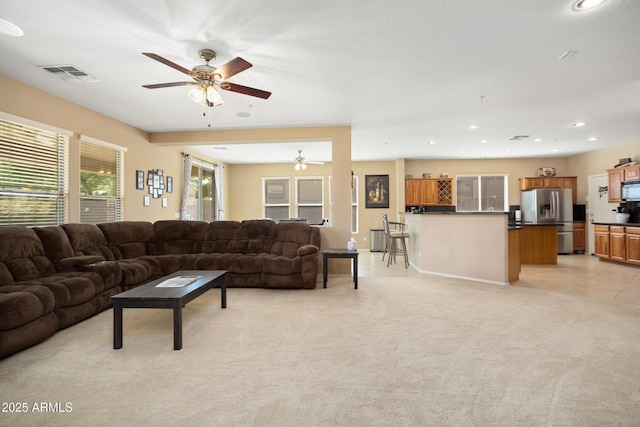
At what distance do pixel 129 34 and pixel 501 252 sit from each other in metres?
5.57

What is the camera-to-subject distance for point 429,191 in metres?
9.05

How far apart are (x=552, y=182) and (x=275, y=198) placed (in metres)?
8.06

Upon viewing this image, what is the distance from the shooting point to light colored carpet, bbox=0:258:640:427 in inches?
70.0

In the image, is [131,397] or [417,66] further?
[417,66]

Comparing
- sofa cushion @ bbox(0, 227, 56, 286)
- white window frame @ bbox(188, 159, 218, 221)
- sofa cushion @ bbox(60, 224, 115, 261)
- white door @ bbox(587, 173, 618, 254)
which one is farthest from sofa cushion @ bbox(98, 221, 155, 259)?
white door @ bbox(587, 173, 618, 254)

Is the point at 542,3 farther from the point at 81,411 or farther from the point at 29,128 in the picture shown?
the point at 29,128

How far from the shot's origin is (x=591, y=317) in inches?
133

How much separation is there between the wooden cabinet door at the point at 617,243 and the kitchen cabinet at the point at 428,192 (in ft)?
11.6

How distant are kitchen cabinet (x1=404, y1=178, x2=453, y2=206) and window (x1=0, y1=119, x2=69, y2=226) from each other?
784cm

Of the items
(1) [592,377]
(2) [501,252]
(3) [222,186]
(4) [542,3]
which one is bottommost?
(1) [592,377]

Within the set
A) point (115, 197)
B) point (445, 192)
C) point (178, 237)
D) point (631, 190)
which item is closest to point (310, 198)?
point (445, 192)

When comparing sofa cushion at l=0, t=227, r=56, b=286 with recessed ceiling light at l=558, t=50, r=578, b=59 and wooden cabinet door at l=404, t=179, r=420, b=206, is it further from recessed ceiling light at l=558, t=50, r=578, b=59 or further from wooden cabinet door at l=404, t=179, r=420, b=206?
wooden cabinet door at l=404, t=179, r=420, b=206

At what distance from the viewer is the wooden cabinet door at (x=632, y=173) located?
6.55 meters

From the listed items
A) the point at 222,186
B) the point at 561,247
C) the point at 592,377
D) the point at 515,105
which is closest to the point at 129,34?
the point at 592,377
